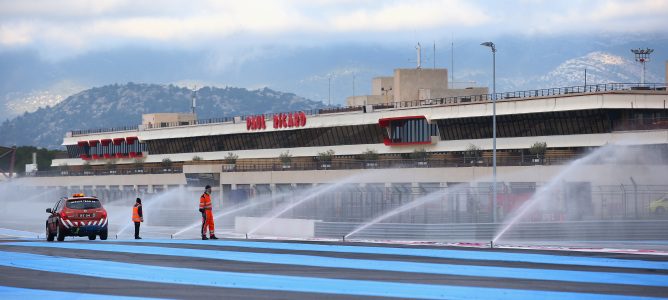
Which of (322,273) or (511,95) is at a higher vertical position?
(511,95)

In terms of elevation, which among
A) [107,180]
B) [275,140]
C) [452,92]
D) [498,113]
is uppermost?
[452,92]

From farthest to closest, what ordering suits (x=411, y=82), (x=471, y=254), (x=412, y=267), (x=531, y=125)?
(x=411, y=82)
(x=531, y=125)
(x=471, y=254)
(x=412, y=267)

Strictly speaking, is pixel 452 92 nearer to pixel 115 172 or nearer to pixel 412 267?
pixel 115 172

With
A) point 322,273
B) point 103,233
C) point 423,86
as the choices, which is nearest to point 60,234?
point 103,233

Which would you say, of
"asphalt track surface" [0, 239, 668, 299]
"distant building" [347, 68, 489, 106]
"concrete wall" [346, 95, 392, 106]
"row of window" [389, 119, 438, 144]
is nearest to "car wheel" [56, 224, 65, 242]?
"asphalt track surface" [0, 239, 668, 299]

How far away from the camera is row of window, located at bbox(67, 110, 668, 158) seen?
8688cm

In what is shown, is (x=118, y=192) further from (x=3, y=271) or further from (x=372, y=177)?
(x=3, y=271)

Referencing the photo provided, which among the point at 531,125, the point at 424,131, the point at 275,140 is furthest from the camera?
the point at 275,140

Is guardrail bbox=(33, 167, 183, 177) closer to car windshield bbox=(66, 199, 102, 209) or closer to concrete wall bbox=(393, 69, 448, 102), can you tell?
concrete wall bbox=(393, 69, 448, 102)

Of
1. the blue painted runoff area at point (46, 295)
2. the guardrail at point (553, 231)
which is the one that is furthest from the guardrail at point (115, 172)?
the blue painted runoff area at point (46, 295)

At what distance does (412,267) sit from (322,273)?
2.83m

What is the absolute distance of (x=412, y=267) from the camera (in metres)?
29.6

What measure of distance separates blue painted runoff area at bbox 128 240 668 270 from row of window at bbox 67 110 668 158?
48631 millimetres

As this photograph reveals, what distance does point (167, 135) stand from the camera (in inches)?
5728
